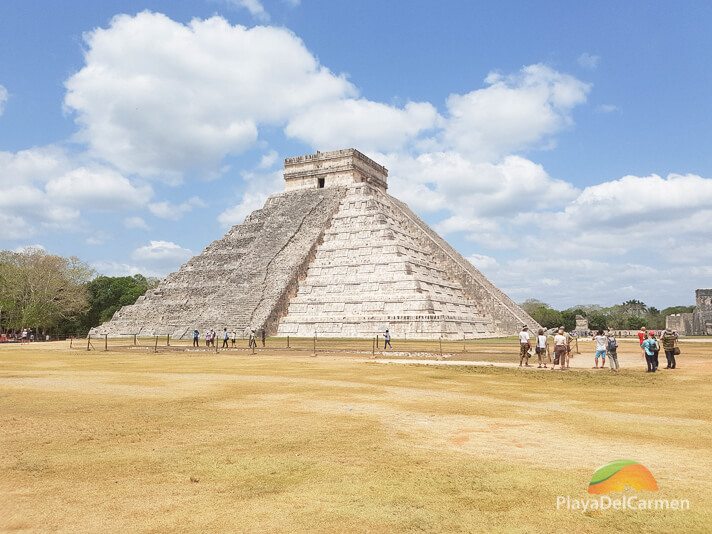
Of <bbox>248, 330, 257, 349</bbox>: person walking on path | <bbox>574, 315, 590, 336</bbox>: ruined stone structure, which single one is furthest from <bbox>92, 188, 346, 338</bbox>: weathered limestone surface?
<bbox>574, 315, 590, 336</bbox>: ruined stone structure

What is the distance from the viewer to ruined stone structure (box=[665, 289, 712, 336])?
4825cm

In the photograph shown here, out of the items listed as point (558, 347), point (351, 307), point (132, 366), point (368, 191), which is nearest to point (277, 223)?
point (368, 191)

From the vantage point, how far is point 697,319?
161 feet

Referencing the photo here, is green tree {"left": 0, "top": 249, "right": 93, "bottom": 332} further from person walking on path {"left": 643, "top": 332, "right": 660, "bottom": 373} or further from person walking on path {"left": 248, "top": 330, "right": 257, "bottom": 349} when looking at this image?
person walking on path {"left": 643, "top": 332, "right": 660, "bottom": 373}

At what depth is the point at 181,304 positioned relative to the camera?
34594 mm

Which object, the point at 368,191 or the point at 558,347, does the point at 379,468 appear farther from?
the point at 368,191

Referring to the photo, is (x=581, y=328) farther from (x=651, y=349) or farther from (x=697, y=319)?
(x=651, y=349)

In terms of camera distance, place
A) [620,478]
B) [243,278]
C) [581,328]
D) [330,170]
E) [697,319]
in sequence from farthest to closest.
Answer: [697,319], [330,170], [581,328], [243,278], [620,478]

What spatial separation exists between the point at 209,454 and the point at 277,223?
3508 centimetres

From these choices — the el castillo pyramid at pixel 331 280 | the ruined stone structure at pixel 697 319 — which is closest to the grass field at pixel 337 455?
the el castillo pyramid at pixel 331 280

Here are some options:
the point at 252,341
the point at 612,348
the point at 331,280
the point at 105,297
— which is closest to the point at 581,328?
the point at 331,280

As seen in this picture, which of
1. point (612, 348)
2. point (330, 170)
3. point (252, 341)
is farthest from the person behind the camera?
point (330, 170)

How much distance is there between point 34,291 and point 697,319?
56.0 metres

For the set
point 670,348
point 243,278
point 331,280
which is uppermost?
point 243,278
